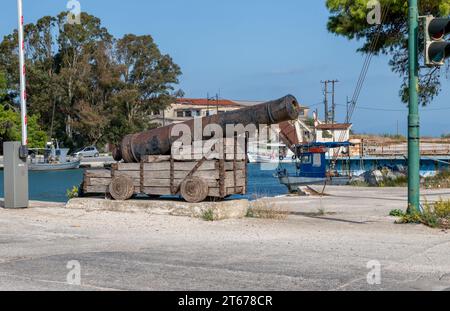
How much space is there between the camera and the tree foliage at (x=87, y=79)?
73875 millimetres

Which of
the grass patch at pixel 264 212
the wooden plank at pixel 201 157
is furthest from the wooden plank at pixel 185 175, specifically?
the grass patch at pixel 264 212

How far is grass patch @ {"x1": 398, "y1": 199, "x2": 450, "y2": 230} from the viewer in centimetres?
1131

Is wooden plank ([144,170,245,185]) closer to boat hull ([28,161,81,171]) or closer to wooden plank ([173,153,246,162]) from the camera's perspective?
wooden plank ([173,153,246,162])

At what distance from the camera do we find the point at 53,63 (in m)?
75.2

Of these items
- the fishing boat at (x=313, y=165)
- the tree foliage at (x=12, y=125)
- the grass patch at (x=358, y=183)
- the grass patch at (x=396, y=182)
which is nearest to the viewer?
the grass patch at (x=396, y=182)

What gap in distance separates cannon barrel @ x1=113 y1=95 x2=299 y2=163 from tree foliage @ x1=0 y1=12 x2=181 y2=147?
6076 cm

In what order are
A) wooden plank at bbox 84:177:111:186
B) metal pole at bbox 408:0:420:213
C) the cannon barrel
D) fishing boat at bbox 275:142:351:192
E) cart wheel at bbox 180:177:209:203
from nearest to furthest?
metal pole at bbox 408:0:420:213
the cannon barrel
cart wheel at bbox 180:177:209:203
wooden plank at bbox 84:177:111:186
fishing boat at bbox 275:142:351:192

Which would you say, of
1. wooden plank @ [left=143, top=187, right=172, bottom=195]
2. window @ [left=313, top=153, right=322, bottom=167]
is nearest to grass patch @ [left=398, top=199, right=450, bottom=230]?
wooden plank @ [left=143, top=187, right=172, bottom=195]

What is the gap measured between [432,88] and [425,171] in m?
11.5

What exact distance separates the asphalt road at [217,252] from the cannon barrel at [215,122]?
4.85ft

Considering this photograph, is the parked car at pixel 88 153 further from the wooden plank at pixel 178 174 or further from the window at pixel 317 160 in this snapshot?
the wooden plank at pixel 178 174

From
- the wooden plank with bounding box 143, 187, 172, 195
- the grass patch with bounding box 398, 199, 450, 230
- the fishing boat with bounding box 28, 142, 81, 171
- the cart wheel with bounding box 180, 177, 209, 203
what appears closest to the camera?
the grass patch with bounding box 398, 199, 450, 230
